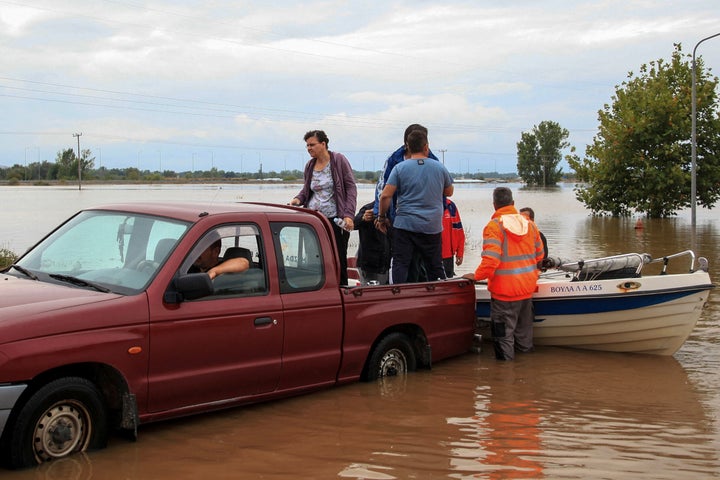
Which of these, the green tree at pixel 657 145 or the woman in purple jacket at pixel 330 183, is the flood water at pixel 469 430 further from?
the green tree at pixel 657 145

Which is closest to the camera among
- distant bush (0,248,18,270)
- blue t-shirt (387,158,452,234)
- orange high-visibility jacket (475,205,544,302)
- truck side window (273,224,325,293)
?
truck side window (273,224,325,293)

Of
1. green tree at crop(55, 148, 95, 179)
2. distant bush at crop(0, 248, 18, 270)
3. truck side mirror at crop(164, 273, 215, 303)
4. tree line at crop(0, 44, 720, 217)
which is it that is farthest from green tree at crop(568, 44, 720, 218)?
green tree at crop(55, 148, 95, 179)

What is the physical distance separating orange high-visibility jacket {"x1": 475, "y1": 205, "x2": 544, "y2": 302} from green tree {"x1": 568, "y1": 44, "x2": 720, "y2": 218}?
3466 centimetres

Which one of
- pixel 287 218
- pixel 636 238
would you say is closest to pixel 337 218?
pixel 287 218

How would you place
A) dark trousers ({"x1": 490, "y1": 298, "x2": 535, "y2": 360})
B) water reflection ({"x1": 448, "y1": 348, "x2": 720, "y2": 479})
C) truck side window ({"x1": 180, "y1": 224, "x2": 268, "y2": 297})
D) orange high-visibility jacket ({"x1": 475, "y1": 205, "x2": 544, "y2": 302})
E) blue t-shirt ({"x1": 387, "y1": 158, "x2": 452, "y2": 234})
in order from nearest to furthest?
water reflection ({"x1": 448, "y1": 348, "x2": 720, "y2": 479}), truck side window ({"x1": 180, "y1": 224, "x2": 268, "y2": 297}), blue t-shirt ({"x1": 387, "y1": 158, "x2": 452, "y2": 234}), orange high-visibility jacket ({"x1": 475, "y1": 205, "x2": 544, "y2": 302}), dark trousers ({"x1": 490, "y1": 298, "x2": 535, "y2": 360})

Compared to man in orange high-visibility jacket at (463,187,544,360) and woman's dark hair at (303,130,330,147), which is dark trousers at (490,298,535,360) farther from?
woman's dark hair at (303,130,330,147)

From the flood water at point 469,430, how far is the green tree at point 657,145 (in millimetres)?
34540

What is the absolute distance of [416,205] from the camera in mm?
8594

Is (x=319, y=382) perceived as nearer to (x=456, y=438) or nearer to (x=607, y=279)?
(x=456, y=438)

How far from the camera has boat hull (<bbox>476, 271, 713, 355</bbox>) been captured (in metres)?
8.80

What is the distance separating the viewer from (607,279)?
30.8 feet

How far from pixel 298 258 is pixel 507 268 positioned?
2959 millimetres

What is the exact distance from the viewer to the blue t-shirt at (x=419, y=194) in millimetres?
8586

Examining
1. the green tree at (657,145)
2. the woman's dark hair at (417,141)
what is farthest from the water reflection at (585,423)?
the green tree at (657,145)
